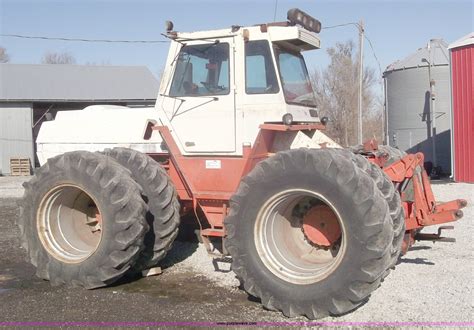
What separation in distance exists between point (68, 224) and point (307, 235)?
118 inches

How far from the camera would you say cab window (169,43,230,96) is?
20.7ft

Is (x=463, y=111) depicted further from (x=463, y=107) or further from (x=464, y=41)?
(x=464, y=41)

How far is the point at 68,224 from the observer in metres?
6.60

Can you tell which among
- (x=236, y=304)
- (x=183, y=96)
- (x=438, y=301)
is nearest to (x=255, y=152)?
(x=183, y=96)

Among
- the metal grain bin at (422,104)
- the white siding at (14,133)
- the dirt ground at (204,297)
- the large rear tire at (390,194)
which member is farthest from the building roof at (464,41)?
the white siding at (14,133)

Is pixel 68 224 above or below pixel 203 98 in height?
below

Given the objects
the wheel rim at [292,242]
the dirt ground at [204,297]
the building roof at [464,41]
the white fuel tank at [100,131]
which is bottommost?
the dirt ground at [204,297]

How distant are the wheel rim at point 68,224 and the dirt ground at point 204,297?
1.47 feet

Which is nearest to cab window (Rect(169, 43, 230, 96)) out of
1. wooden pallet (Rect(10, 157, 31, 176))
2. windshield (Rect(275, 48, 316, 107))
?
windshield (Rect(275, 48, 316, 107))

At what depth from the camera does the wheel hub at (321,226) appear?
17.6ft

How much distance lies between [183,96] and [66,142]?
6.23ft

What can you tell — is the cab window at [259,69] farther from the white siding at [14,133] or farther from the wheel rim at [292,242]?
the white siding at [14,133]

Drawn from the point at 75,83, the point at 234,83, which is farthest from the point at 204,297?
the point at 75,83

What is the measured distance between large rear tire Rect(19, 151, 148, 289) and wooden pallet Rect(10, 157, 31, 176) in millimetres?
22270
